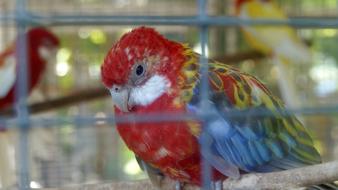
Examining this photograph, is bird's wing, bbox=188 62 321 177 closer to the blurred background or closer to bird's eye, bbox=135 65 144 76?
bird's eye, bbox=135 65 144 76

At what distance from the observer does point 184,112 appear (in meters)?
0.96

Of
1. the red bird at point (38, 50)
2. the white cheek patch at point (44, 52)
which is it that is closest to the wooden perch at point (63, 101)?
the red bird at point (38, 50)

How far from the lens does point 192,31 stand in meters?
2.75

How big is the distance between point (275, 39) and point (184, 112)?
150 cm

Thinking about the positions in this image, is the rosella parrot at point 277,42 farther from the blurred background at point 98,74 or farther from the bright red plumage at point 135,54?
the bright red plumage at point 135,54

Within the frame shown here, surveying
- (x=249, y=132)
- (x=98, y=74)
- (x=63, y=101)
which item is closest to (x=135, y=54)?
(x=249, y=132)

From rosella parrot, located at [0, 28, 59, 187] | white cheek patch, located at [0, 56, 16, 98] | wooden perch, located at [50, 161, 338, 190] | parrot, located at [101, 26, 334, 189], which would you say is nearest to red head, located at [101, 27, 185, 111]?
parrot, located at [101, 26, 334, 189]

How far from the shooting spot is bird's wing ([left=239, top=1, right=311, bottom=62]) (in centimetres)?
239

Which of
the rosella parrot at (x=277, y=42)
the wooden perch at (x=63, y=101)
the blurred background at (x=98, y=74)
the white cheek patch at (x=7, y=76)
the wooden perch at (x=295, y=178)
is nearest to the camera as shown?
the wooden perch at (x=295, y=178)

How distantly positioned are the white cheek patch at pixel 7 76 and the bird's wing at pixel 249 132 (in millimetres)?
1297

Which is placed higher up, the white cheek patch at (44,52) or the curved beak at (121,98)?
the white cheek patch at (44,52)

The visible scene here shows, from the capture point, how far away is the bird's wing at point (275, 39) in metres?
2.39

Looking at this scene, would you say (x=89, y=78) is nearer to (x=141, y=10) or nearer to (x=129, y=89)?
(x=141, y=10)

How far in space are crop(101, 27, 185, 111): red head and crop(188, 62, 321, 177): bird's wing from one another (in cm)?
7
